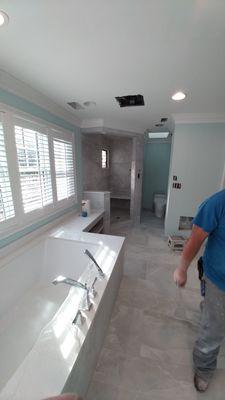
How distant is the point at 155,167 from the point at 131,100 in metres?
2.93

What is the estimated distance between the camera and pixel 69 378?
2.48 feet

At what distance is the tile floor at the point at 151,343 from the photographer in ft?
3.58

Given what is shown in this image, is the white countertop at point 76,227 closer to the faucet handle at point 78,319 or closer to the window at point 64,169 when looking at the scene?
the window at point 64,169

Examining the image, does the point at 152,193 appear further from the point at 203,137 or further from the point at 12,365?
the point at 12,365

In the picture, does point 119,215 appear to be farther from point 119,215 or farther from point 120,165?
point 120,165

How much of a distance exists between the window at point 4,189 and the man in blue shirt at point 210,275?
5.20 feet

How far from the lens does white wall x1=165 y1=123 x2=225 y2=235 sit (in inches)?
105

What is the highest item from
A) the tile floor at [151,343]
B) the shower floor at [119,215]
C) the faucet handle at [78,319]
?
the faucet handle at [78,319]

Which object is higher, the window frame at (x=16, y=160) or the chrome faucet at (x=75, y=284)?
the window frame at (x=16, y=160)

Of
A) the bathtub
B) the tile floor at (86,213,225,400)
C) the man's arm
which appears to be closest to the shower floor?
the tile floor at (86,213,225,400)

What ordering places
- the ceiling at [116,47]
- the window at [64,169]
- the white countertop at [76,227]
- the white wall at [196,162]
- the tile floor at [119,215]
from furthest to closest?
the tile floor at [119,215], the white wall at [196,162], the window at [64,169], the white countertop at [76,227], the ceiling at [116,47]

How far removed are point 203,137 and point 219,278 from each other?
2438mm

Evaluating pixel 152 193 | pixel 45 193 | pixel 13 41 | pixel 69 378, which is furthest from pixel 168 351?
pixel 152 193

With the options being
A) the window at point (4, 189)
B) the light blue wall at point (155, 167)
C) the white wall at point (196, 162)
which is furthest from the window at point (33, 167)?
the light blue wall at point (155, 167)
